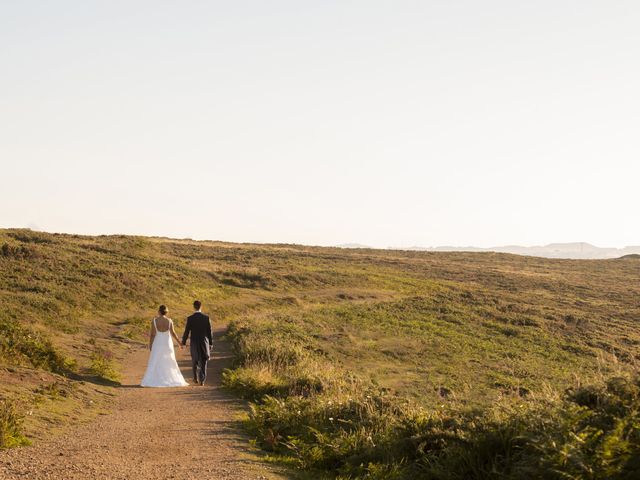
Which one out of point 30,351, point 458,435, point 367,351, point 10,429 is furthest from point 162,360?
point 367,351

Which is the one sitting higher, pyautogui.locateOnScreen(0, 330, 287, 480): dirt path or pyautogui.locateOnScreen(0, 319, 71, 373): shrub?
pyautogui.locateOnScreen(0, 319, 71, 373): shrub

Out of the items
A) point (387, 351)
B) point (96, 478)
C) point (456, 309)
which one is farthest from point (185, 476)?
point (456, 309)

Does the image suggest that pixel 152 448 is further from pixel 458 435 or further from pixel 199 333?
pixel 199 333

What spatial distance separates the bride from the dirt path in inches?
58.4

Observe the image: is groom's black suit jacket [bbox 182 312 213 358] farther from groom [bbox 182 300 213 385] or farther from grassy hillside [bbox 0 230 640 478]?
grassy hillside [bbox 0 230 640 478]

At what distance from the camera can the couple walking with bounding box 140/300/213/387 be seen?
18000 mm

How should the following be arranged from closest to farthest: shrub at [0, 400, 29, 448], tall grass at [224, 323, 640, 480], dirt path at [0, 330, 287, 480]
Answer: tall grass at [224, 323, 640, 480] → dirt path at [0, 330, 287, 480] → shrub at [0, 400, 29, 448]

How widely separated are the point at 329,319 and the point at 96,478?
3119 cm

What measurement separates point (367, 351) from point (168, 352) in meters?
16.5

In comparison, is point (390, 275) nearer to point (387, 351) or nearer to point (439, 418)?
point (387, 351)

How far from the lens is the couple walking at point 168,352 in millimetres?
18000

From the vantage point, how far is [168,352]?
18125mm

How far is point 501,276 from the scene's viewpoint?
7844 centimetres

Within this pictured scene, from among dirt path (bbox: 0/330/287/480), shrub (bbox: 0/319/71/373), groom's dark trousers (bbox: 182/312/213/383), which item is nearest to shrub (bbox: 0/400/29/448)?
dirt path (bbox: 0/330/287/480)
